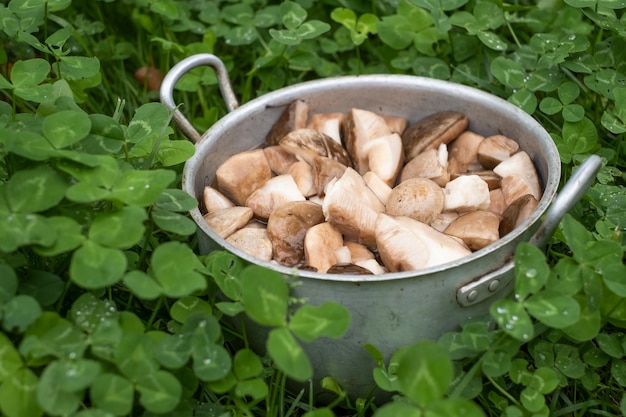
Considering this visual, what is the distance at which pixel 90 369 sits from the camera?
1023 millimetres

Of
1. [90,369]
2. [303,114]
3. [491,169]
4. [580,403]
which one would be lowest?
[580,403]

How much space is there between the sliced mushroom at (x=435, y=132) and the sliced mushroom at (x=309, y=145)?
13 centimetres

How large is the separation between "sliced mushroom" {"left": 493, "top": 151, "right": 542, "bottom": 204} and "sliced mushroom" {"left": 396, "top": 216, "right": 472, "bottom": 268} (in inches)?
7.3

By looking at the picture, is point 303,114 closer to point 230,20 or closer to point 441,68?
point 441,68

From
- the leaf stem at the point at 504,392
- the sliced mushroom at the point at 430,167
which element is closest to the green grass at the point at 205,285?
the leaf stem at the point at 504,392

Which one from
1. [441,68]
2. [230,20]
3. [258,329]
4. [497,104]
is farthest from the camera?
[230,20]

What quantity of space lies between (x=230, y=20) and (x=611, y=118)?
35.0 inches

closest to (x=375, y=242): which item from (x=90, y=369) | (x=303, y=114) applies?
(x=303, y=114)

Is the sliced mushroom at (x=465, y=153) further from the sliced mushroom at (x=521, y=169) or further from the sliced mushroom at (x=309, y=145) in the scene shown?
the sliced mushroom at (x=309, y=145)

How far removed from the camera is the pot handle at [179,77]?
1457 millimetres

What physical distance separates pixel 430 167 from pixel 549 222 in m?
0.30

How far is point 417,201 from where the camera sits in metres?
1.36

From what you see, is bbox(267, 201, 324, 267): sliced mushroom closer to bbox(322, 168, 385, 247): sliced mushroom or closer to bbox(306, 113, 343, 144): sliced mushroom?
bbox(322, 168, 385, 247): sliced mushroom

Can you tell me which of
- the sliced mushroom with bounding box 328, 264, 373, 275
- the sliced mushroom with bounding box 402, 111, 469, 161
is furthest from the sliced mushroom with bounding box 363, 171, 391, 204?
the sliced mushroom with bounding box 328, 264, 373, 275
